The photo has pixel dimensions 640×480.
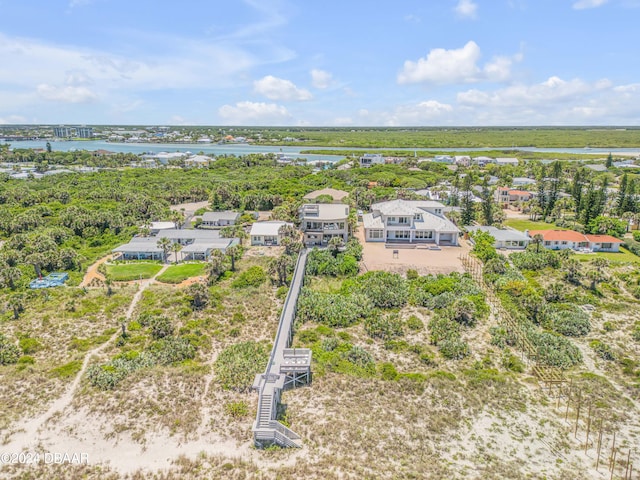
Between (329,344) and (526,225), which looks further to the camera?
(526,225)

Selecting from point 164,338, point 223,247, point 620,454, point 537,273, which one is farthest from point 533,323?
point 223,247

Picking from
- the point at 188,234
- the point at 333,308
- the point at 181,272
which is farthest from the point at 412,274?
the point at 188,234

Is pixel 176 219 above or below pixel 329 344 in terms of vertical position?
above

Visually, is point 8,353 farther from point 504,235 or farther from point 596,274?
point 504,235

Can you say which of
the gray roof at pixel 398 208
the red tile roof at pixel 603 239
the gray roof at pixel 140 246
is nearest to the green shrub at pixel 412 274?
the gray roof at pixel 398 208

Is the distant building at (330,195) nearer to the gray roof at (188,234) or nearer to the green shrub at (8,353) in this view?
the gray roof at (188,234)

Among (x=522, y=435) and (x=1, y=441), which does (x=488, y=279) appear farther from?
(x=1, y=441)

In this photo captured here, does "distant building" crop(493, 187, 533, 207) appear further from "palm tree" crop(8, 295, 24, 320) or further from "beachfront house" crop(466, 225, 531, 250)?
"palm tree" crop(8, 295, 24, 320)
